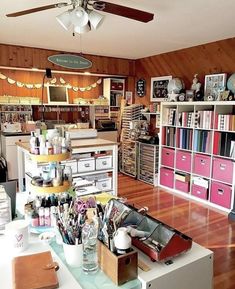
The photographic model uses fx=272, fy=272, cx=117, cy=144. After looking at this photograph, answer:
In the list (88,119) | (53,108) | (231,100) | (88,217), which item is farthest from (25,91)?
(88,217)

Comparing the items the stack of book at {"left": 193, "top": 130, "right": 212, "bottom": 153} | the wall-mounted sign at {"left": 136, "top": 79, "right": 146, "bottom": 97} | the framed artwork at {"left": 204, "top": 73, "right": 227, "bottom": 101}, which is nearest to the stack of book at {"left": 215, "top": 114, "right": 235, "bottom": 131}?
the stack of book at {"left": 193, "top": 130, "right": 212, "bottom": 153}

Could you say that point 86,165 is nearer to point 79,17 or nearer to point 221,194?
point 79,17

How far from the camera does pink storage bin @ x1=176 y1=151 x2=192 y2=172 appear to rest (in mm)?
4207

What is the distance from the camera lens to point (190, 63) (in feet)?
14.8

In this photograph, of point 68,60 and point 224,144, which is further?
point 224,144

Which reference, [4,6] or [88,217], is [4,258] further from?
[4,6]

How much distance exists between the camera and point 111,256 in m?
1.08

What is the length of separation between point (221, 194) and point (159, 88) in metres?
2.34

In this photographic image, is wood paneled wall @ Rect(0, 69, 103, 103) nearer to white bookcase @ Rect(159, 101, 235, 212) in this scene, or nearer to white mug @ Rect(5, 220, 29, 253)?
white bookcase @ Rect(159, 101, 235, 212)

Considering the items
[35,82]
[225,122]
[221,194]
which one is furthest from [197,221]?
[35,82]

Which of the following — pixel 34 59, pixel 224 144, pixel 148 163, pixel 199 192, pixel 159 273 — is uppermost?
pixel 34 59

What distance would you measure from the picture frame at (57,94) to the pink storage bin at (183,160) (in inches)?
96.9

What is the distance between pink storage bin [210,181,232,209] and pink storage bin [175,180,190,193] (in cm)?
45

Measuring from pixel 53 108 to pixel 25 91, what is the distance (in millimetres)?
596
